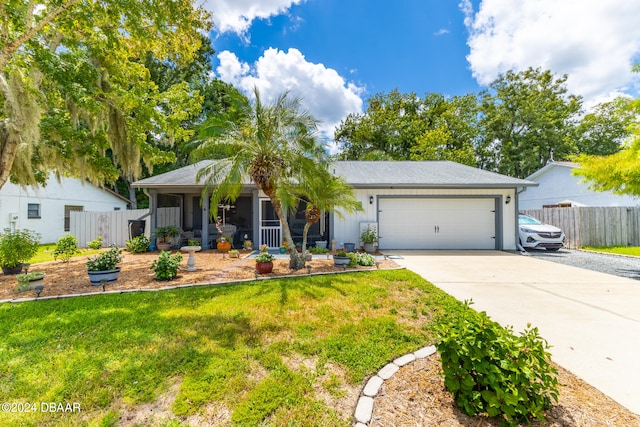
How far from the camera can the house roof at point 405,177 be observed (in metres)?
9.05

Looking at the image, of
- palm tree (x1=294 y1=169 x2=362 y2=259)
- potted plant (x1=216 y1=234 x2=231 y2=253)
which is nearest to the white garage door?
palm tree (x1=294 y1=169 x2=362 y2=259)

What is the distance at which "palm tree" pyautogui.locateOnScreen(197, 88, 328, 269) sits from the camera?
18.4 feet

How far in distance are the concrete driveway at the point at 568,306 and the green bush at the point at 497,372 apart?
98 centimetres

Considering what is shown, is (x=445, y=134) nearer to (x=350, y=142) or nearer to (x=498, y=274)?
(x=350, y=142)

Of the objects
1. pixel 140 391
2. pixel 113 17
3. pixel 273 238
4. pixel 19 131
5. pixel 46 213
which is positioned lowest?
pixel 140 391

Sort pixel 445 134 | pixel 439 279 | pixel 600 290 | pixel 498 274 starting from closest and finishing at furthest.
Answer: pixel 600 290 → pixel 439 279 → pixel 498 274 → pixel 445 134

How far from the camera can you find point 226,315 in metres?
3.60

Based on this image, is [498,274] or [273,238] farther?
[273,238]

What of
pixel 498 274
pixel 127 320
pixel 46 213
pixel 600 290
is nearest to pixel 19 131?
pixel 127 320

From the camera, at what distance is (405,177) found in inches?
396

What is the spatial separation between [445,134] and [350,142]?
8329 millimetres

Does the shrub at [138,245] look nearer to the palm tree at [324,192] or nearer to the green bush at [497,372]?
the palm tree at [324,192]

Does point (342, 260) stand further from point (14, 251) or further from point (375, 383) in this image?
point (14, 251)

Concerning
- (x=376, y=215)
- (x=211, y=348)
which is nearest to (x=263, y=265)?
(x=211, y=348)
